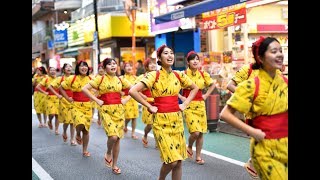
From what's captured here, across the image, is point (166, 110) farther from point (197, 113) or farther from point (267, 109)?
point (197, 113)

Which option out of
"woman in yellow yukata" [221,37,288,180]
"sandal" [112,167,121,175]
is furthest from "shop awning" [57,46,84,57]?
"woman in yellow yukata" [221,37,288,180]

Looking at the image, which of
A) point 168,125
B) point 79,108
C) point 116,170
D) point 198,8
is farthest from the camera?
point 198,8

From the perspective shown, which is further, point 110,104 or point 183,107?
point 110,104

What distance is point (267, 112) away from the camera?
3.82 meters

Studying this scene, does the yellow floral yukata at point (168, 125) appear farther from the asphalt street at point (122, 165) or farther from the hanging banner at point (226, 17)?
the hanging banner at point (226, 17)

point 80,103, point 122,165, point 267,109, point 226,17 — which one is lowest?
point 122,165

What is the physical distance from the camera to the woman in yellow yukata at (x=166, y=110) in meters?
5.71

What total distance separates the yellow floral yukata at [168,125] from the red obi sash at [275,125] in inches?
77.6

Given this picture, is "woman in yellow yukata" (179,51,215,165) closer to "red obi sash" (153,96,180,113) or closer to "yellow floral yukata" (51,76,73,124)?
"red obi sash" (153,96,180,113)

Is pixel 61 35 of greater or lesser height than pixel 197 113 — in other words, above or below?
above

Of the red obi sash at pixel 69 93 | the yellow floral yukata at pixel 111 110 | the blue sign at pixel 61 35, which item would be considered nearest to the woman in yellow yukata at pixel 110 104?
the yellow floral yukata at pixel 111 110

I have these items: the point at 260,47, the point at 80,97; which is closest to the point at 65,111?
the point at 80,97

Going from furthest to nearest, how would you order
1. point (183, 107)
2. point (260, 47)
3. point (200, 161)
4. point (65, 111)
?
1. point (65, 111)
2. point (200, 161)
3. point (183, 107)
4. point (260, 47)

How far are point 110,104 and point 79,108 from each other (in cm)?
157
